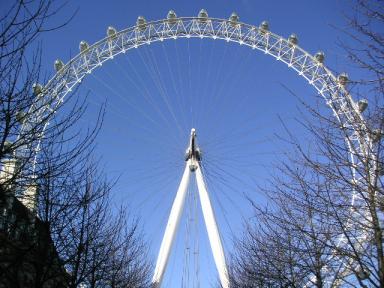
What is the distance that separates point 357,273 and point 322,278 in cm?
388

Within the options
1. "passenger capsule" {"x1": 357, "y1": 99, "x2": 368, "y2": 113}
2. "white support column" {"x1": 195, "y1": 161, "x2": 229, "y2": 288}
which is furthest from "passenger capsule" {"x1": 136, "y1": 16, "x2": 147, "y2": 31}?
"passenger capsule" {"x1": 357, "y1": 99, "x2": 368, "y2": 113}

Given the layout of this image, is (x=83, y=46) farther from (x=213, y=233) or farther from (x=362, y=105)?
(x=362, y=105)

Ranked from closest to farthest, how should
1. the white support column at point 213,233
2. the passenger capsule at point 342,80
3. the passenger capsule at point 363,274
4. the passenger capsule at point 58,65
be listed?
the passenger capsule at point 342,80 < the passenger capsule at point 363,274 < the white support column at point 213,233 < the passenger capsule at point 58,65

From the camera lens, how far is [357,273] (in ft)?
28.7

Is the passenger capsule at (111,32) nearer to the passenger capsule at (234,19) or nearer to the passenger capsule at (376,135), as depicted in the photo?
the passenger capsule at (234,19)

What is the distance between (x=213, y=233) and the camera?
83.4 feet

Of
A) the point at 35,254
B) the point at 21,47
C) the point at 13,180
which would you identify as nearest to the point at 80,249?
the point at 35,254

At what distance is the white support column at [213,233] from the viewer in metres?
24.1

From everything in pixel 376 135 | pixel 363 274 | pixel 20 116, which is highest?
pixel 20 116

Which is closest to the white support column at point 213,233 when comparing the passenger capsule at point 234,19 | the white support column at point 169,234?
the white support column at point 169,234

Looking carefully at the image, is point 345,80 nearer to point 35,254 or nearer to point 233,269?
point 35,254

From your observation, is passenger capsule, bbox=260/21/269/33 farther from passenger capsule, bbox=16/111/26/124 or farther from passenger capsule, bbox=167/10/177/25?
passenger capsule, bbox=16/111/26/124

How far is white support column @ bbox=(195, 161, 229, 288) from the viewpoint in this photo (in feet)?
79.0

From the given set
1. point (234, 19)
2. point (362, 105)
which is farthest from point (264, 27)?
point (362, 105)
